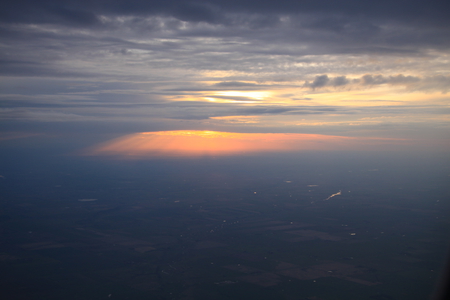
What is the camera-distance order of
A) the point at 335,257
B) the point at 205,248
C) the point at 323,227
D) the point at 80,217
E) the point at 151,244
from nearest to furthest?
the point at 335,257 < the point at 205,248 < the point at 151,244 < the point at 323,227 < the point at 80,217

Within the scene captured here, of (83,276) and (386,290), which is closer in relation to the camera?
(386,290)

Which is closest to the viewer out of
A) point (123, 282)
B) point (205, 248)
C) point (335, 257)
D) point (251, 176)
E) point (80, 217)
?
point (123, 282)

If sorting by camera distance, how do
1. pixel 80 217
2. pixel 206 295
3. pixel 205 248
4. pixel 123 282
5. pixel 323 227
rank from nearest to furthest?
pixel 206 295 < pixel 123 282 < pixel 205 248 < pixel 323 227 < pixel 80 217

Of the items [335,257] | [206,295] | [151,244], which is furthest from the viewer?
[151,244]

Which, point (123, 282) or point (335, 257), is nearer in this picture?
point (123, 282)

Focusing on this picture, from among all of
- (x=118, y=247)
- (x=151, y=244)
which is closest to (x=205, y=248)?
(x=151, y=244)

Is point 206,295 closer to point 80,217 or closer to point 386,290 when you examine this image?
point 386,290

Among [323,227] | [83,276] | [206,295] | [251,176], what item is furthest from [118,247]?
[251,176]

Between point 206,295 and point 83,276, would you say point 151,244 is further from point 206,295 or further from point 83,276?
point 206,295
